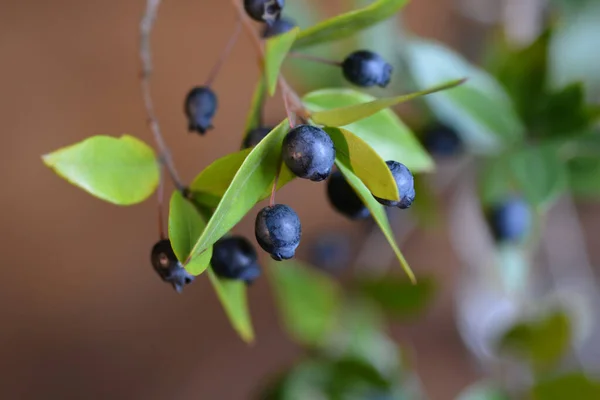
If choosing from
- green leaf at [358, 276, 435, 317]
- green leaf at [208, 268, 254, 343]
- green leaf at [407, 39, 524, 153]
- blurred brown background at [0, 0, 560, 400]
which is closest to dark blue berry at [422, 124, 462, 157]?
green leaf at [407, 39, 524, 153]

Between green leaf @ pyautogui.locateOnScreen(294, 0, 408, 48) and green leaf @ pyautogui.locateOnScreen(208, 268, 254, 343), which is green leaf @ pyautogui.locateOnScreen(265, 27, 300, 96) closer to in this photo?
green leaf @ pyautogui.locateOnScreen(294, 0, 408, 48)

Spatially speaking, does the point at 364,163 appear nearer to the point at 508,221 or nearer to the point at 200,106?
the point at 200,106

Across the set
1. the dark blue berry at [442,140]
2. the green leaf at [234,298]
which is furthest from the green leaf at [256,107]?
the dark blue berry at [442,140]

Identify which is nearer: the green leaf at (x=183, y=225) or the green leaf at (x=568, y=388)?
the green leaf at (x=183, y=225)

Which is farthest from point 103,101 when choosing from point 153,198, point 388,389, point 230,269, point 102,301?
point 230,269

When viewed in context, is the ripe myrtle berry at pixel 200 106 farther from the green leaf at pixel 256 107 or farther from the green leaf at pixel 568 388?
the green leaf at pixel 568 388

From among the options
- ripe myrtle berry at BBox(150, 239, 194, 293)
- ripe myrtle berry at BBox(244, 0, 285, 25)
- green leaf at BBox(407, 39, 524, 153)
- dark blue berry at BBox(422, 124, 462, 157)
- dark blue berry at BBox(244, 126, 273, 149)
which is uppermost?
ripe myrtle berry at BBox(244, 0, 285, 25)
